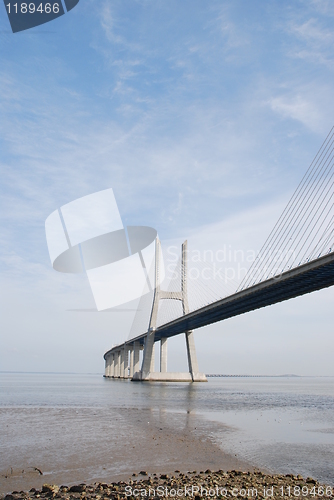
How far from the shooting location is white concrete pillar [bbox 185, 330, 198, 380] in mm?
65438

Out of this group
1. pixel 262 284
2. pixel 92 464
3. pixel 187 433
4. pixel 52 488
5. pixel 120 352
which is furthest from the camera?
pixel 120 352

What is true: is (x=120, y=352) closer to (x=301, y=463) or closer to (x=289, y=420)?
(x=289, y=420)

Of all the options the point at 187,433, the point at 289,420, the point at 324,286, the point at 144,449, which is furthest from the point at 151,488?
the point at 324,286

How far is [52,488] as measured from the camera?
7.86 m

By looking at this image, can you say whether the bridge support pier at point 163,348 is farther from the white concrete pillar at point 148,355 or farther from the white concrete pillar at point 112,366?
the white concrete pillar at point 112,366

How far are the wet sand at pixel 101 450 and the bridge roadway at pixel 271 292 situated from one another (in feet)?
42.1

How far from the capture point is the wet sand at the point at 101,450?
956 cm

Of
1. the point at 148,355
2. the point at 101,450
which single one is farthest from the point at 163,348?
the point at 101,450

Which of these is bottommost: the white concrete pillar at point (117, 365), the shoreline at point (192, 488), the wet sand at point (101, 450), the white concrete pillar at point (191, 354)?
the shoreline at point (192, 488)

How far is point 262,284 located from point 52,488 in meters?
28.9

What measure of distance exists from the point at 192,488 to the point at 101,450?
532 cm

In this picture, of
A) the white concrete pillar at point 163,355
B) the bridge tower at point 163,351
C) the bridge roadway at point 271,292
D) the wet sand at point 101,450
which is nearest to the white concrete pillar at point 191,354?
the bridge tower at point 163,351

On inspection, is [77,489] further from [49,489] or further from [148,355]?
[148,355]

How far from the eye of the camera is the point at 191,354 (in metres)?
66.5
